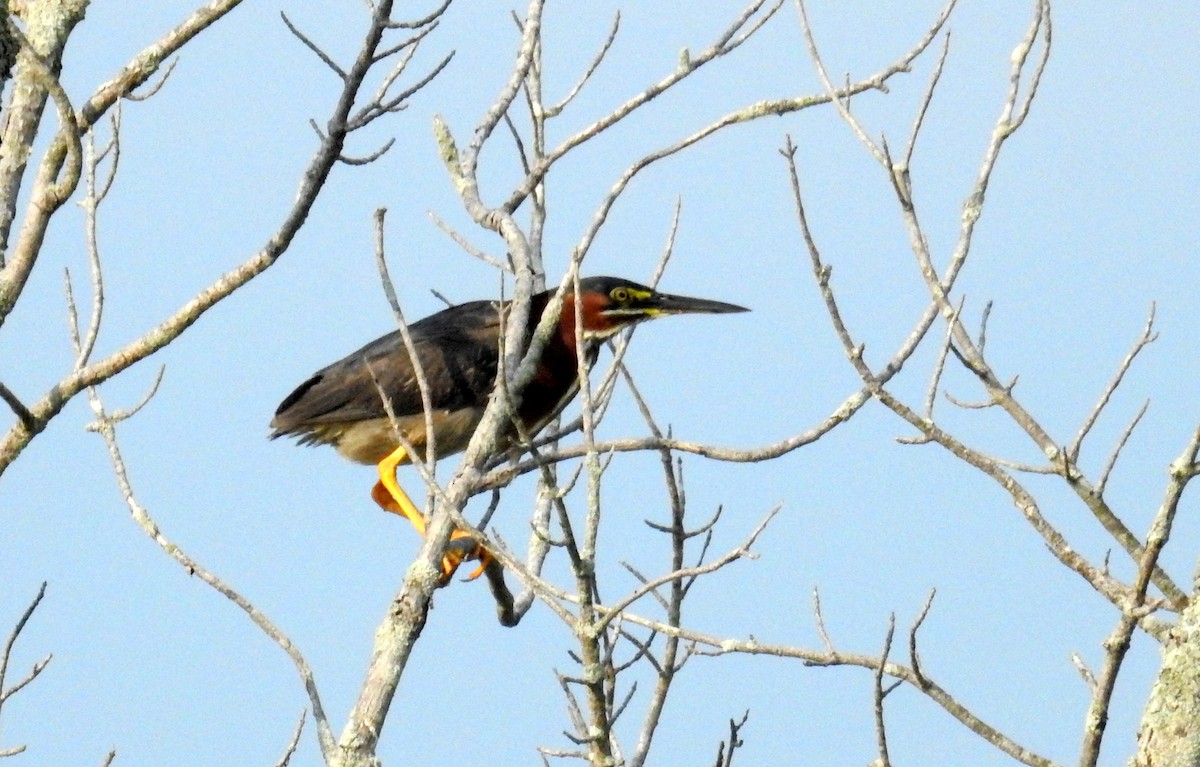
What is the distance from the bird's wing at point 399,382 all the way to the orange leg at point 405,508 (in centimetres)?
23

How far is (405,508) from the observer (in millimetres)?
6895

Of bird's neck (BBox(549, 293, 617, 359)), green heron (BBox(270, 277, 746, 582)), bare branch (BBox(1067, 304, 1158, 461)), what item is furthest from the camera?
bird's neck (BBox(549, 293, 617, 359))

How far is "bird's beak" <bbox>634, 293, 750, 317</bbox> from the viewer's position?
714 centimetres

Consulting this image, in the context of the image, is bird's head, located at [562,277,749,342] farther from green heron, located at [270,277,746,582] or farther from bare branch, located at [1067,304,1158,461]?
bare branch, located at [1067,304,1158,461]

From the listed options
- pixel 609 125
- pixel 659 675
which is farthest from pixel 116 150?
pixel 659 675

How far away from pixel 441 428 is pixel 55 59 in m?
2.31

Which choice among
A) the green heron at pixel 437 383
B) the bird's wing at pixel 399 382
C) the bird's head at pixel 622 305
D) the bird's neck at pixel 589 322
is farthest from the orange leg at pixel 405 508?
the bird's head at pixel 622 305

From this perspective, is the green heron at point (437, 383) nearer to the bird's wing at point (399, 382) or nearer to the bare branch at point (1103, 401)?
the bird's wing at point (399, 382)

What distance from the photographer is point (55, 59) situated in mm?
5664

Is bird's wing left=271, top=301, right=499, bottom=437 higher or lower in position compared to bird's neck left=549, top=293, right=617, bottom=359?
lower

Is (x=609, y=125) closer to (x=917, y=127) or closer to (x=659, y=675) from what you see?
(x=917, y=127)

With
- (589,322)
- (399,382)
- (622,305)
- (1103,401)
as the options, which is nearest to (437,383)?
(399,382)

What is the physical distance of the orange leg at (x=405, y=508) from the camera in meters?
5.50

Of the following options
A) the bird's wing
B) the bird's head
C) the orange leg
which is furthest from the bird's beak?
the orange leg
